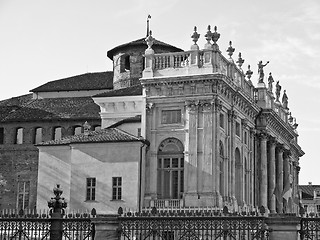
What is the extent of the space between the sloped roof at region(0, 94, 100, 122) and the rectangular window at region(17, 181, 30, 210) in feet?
17.3

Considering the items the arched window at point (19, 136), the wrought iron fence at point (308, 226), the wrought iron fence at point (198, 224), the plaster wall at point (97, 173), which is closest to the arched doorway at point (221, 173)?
the plaster wall at point (97, 173)

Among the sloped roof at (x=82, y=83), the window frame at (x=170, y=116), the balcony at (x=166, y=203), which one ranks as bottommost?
the balcony at (x=166, y=203)

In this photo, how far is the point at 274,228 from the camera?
2519cm

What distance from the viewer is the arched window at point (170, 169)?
49781 mm

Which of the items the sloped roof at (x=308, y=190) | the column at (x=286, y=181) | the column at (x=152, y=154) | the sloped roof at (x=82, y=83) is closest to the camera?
the column at (x=152, y=154)

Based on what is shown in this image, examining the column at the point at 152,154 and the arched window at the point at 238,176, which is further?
the arched window at the point at 238,176

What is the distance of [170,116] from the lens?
50.6m

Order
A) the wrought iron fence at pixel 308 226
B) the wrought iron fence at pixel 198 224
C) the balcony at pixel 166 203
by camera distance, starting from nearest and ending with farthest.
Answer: the wrought iron fence at pixel 308 226, the wrought iron fence at pixel 198 224, the balcony at pixel 166 203

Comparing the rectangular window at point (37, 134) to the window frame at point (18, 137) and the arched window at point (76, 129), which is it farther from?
the arched window at point (76, 129)

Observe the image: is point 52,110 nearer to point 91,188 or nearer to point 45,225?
point 91,188

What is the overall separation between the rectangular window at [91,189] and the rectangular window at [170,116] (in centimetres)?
589

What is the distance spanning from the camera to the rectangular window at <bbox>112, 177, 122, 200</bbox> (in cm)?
4856

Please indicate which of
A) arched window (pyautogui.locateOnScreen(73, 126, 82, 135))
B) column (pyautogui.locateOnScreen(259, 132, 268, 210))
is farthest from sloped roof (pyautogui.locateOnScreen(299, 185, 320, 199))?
arched window (pyautogui.locateOnScreen(73, 126, 82, 135))

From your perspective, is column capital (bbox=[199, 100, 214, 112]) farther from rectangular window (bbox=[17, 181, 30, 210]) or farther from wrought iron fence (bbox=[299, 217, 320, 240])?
wrought iron fence (bbox=[299, 217, 320, 240])
